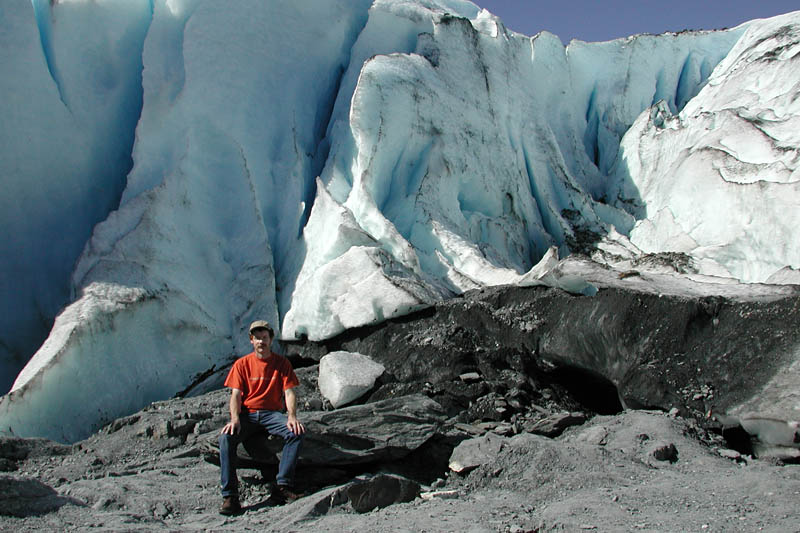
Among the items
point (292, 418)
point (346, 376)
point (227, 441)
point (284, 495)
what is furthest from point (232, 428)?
point (346, 376)

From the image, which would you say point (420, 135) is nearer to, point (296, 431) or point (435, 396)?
point (435, 396)

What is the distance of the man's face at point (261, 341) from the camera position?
365 centimetres

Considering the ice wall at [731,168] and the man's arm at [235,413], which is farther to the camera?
the ice wall at [731,168]

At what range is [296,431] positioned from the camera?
3.39m

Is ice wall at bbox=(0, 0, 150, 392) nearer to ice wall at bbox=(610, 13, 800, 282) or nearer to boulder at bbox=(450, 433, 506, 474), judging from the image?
boulder at bbox=(450, 433, 506, 474)

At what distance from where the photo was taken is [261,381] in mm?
3607

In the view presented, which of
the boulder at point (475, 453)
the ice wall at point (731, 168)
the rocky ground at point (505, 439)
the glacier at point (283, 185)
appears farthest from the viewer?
the ice wall at point (731, 168)

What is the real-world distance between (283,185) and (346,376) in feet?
10.9

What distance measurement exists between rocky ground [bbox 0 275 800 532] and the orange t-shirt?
22 centimetres

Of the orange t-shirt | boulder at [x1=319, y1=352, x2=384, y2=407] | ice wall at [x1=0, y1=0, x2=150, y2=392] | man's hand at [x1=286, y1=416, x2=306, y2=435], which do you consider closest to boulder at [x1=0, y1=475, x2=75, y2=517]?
the orange t-shirt

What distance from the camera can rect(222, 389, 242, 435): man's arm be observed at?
338cm

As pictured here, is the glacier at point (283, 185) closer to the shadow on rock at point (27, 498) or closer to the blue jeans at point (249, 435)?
the shadow on rock at point (27, 498)

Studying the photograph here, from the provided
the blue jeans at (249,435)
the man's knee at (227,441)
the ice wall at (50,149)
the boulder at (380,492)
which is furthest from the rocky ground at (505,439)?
the ice wall at (50,149)

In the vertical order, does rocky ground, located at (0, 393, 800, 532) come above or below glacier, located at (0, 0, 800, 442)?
below
